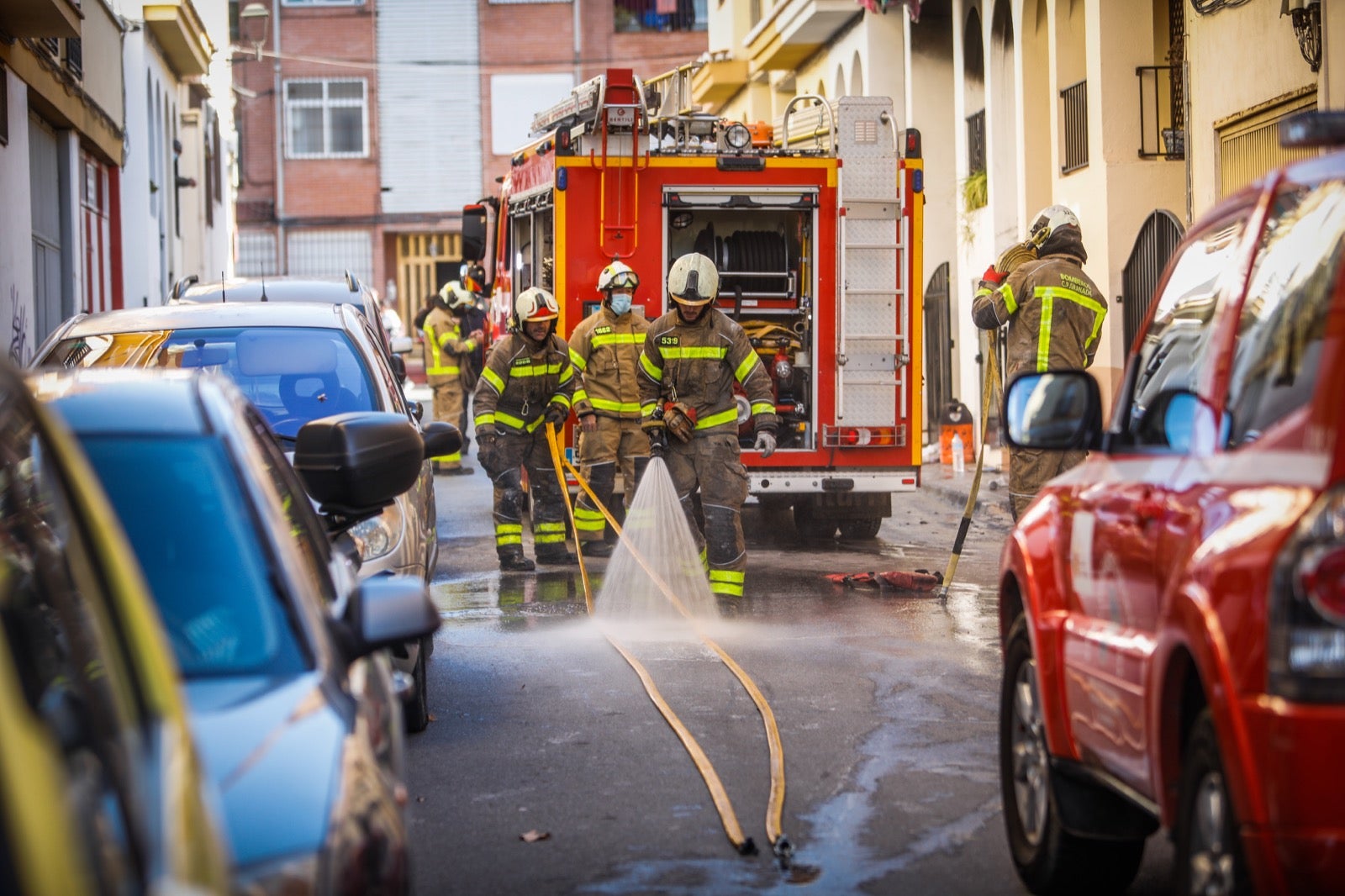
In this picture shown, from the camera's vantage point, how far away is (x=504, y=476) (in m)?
13.0

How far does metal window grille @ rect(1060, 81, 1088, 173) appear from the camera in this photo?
59.6ft

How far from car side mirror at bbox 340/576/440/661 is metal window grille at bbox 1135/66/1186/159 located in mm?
14598

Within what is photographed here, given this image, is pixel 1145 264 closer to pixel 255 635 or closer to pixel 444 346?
pixel 444 346

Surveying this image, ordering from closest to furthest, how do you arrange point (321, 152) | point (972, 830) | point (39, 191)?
1. point (972, 830)
2. point (39, 191)
3. point (321, 152)

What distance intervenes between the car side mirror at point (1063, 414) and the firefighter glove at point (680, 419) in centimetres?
643

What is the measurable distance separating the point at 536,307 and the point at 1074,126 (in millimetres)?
7831

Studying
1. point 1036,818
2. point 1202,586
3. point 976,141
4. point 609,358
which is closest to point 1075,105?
point 976,141

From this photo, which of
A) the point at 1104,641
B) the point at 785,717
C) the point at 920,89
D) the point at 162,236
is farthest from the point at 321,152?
the point at 1104,641

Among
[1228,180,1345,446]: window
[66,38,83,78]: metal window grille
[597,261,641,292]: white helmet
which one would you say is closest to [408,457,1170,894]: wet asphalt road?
[1228,180,1345,446]: window

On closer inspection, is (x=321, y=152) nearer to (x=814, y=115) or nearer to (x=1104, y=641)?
(x=814, y=115)

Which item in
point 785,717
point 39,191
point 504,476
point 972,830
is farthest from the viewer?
point 39,191

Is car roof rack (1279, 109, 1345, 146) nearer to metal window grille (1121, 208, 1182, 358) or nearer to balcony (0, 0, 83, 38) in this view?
balcony (0, 0, 83, 38)

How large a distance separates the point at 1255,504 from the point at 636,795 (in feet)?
11.3

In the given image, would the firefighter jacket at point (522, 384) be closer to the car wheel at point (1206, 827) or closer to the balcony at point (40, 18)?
the balcony at point (40, 18)
